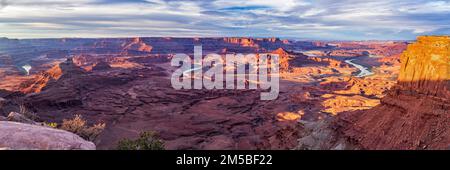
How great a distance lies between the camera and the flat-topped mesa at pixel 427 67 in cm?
2202

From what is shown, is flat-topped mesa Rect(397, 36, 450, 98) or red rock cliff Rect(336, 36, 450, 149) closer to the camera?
red rock cliff Rect(336, 36, 450, 149)

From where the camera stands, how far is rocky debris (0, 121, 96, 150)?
1229cm

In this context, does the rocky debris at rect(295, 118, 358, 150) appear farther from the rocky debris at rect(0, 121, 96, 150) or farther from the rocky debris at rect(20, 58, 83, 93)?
the rocky debris at rect(20, 58, 83, 93)

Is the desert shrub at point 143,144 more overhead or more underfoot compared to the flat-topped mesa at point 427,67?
more underfoot

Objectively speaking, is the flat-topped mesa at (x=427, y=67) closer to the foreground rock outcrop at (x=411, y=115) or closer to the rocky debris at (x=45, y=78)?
the foreground rock outcrop at (x=411, y=115)

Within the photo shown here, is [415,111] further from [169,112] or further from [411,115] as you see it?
[169,112]

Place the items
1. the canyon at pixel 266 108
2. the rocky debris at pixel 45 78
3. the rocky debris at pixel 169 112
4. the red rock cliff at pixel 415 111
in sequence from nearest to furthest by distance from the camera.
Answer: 1. the red rock cliff at pixel 415 111
2. the canyon at pixel 266 108
3. the rocky debris at pixel 169 112
4. the rocky debris at pixel 45 78

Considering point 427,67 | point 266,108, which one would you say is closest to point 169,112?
point 266,108

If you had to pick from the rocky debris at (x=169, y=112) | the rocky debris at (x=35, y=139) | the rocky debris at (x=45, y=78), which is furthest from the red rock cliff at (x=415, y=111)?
the rocky debris at (x=45, y=78)

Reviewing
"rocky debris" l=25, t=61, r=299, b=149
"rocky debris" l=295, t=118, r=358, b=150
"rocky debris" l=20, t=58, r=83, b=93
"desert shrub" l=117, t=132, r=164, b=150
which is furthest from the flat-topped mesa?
"rocky debris" l=20, t=58, r=83, b=93
